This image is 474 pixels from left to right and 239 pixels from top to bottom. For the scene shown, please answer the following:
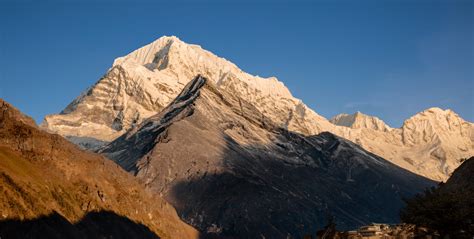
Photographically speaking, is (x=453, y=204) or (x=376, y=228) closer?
(x=453, y=204)

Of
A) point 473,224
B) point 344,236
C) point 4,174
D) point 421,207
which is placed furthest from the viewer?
point 4,174

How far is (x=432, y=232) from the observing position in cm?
5834

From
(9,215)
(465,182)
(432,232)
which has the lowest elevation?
(9,215)

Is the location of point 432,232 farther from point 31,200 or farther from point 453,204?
point 31,200

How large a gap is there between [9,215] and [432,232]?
135m

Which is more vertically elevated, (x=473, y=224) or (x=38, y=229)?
(x=473, y=224)

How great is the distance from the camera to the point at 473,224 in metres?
56.0

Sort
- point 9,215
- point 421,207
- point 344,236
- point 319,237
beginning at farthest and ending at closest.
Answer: point 9,215, point 319,237, point 344,236, point 421,207

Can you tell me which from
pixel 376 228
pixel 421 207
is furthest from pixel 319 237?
pixel 421 207

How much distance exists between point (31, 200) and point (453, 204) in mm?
150183

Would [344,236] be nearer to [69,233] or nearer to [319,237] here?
[319,237]

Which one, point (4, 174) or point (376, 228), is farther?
point (4, 174)

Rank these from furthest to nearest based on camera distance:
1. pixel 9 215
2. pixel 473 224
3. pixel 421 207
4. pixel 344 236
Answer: pixel 9 215 < pixel 344 236 < pixel 421 207 < pixel 473 224

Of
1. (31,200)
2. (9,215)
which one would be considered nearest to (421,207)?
(9,215)
